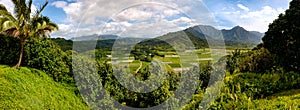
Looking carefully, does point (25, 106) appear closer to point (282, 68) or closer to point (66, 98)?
point (66, 98)

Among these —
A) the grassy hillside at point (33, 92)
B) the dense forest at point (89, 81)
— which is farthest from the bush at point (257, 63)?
the grassy hillside at point (33, 92)

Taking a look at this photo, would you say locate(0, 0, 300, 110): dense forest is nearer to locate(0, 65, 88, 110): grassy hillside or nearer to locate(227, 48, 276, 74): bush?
locate(0, 65, 88, 110): grassy hillside

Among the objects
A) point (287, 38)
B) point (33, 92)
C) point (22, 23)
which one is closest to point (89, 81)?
point (33, 92)

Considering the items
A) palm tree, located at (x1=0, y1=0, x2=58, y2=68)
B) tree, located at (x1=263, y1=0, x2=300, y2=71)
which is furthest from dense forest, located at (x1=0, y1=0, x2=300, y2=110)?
tree, located at (x1=263, y1=0, x2=300, y2=71)

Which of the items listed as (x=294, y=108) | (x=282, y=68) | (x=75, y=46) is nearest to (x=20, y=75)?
(x=75, y=46)

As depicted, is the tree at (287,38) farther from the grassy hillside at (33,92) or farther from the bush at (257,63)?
the grassy hillside at (33,92)
